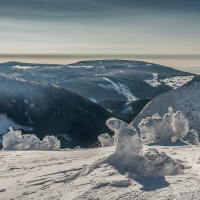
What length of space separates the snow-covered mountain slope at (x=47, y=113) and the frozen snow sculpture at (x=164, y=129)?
5358 cm

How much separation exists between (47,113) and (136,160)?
73.1 meters

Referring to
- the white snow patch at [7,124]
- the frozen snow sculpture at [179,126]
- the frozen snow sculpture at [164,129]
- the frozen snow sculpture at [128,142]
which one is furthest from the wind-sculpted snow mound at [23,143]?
the white snow patch at [7,124]

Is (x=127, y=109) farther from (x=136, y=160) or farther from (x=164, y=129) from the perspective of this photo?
(x=136, y=160)

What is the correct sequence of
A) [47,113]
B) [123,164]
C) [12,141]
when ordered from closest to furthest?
[123,164] → [12,141] → [47,113]

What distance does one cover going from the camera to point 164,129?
14.2 m

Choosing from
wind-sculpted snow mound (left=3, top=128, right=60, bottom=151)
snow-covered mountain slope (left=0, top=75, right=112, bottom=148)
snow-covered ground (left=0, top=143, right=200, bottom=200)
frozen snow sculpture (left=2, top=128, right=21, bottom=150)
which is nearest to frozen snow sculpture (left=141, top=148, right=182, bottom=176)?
snow-covered ground (left=0, top=143, right=200, bottom=200)

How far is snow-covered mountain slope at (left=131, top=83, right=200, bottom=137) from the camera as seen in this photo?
17.0m

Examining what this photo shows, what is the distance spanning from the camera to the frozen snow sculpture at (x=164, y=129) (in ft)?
46.8

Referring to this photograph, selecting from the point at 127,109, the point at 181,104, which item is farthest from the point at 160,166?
the point at 127,109

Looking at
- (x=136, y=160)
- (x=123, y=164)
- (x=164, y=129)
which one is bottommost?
(x=123, y=164)

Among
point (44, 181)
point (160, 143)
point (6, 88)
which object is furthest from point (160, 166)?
point (6, 88)

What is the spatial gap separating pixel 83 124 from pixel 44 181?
75.9m

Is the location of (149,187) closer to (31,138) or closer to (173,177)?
(173,177)

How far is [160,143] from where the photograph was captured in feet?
45.8
